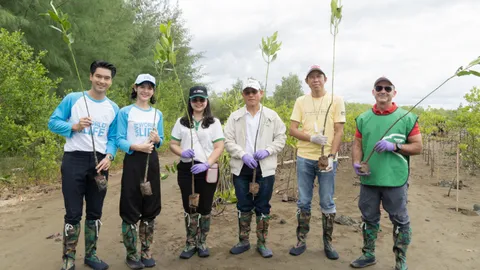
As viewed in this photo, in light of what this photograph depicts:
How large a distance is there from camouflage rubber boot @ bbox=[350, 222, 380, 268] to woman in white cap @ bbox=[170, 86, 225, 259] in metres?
1.64

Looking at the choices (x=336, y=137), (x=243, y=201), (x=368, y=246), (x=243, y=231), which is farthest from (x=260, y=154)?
(x=368, y=246)

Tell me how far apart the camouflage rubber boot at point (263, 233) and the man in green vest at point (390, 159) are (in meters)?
1.05

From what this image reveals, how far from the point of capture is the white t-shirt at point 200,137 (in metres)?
3.41

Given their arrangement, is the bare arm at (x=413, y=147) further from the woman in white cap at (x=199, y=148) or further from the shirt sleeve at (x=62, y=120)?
the shirt sleeve at (x=62, y=120)

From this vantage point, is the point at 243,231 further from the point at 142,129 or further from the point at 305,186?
the point at 142,129

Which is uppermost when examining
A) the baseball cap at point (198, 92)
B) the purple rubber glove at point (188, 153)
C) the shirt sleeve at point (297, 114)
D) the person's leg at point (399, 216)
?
the baseball cap at point (198, 92)

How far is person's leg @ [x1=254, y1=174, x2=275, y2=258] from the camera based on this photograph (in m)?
3.50

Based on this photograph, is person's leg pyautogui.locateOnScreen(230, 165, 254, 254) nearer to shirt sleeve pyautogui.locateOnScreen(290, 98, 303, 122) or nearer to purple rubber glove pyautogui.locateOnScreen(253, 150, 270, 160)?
purple rubber glove pyautogui.locateOnScreen(253, 150, 270, 160)

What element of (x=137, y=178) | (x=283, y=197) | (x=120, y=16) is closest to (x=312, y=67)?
(x=137, y=178)

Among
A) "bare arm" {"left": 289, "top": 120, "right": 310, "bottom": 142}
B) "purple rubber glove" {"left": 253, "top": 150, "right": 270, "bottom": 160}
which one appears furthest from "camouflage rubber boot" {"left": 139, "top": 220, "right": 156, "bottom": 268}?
"bare arm" {"left": 289, "top": 120, "right": 310, "bottom": 142}

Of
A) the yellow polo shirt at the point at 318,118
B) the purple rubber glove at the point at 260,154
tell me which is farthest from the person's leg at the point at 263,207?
the yellow polo shirt at the point at 318,118

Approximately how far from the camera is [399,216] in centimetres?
315

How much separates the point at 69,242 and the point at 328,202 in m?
2.64

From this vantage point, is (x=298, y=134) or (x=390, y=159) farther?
(x=298, y=134)
